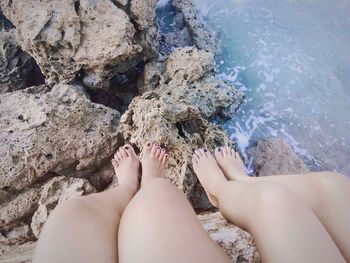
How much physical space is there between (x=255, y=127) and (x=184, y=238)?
239 centimetres

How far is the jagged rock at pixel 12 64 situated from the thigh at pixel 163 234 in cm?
270

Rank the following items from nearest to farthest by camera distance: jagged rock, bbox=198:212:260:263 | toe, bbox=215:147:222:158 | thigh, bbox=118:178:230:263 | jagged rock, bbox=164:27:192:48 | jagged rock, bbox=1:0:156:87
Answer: thigh, bbox=118:178:230:263, jagged rock, bbox=198:212:260:263, toe, bbox=215:147:222:158, jagged rock, bbox=1:0:156:87, jagged rock, bbox=164:27:192:48

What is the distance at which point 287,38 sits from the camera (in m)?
4.03

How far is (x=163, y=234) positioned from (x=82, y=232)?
313 millimetres

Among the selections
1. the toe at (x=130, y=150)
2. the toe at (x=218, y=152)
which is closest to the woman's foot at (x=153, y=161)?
the toe at (x=130, y=150)

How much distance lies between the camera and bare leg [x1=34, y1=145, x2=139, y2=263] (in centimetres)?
106

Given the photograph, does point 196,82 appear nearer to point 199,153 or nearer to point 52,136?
point 199,153

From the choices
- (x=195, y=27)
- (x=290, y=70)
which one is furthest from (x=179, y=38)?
(x=290, y=70)

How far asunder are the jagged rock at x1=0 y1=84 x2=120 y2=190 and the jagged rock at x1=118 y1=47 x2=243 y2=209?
9.2 inches

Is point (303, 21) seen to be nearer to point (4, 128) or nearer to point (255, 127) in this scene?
point (255, 127)

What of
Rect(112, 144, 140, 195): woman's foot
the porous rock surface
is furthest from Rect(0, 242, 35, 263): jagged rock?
Rect(112, 144, 140, 195): woman's foot

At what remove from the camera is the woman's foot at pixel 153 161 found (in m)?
2.05

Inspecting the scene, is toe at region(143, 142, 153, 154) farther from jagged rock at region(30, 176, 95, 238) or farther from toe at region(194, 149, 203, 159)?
jagged rock at region(30, 176, 95, 238)

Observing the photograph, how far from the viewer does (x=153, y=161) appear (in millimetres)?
2111
